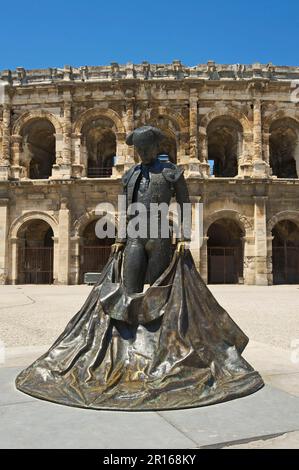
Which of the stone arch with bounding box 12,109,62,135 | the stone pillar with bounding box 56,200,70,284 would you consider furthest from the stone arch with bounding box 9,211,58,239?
the stone arch with bounding box 12,109,62,135

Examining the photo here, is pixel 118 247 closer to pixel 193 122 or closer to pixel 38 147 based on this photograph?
pixel 193 122

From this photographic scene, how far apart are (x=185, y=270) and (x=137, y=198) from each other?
2.89ft

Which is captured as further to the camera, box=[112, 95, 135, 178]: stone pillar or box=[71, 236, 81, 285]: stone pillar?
box=[112, 95, 135, 178]: stone pillar

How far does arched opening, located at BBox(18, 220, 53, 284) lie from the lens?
21.2 meters

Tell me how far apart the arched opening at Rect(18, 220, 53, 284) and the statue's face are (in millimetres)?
17759

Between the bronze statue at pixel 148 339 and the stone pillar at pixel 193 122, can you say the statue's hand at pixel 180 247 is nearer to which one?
the bronze statue at pixel 148 339

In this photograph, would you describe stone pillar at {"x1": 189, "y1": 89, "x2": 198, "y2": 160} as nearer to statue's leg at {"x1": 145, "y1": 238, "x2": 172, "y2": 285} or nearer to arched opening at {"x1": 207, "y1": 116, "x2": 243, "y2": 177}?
arched opening at {"x1": 207, "y1": 116, "x2": 243, "y2": 177}

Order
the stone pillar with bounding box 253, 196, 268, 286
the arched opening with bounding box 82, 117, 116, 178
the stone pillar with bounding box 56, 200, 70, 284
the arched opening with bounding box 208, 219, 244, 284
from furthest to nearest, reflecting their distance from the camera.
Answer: the arched opening with bounding box 208, 219, 244, 284 < the arched opening with bounding box 82, 117, 116, 178 < the stone pillar with bounding box 56, 200, 70, 284 < the stone pillar with bounding box 253, 196, 268, 286

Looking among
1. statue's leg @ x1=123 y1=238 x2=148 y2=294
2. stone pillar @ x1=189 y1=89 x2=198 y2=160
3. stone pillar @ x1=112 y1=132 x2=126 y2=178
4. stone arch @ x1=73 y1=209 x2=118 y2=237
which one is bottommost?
statue's leg @ x1=123 y1=238 x2=148 y2=294

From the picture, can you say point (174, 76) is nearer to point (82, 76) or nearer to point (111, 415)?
point (82, 76)

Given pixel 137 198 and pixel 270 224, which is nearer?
pixel 137 198

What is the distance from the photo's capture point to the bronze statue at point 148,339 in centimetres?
312
